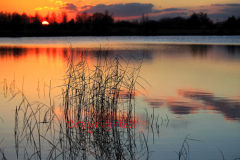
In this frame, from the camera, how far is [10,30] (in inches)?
3270

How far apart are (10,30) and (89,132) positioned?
85.7 m

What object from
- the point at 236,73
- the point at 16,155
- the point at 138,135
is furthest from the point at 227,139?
the point at 236,73

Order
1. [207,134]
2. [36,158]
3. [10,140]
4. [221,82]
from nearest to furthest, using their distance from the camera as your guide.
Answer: [36,158]
[10,140]
[207,134]
[221,82]

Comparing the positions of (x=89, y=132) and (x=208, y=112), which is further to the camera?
(x=208, y=112)

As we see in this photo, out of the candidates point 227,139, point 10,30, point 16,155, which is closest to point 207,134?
point 227,139

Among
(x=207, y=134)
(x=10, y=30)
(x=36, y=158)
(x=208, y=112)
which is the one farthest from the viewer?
(x=10, y=30)

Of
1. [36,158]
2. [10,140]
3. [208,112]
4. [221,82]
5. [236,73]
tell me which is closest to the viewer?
[36,158]

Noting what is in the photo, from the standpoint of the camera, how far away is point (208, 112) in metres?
6.31

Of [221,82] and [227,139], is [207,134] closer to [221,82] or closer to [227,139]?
[227,139]

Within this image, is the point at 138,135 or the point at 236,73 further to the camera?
the point at 236,73

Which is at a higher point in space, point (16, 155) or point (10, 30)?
point (10, 30)

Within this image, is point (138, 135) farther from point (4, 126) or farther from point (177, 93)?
point (177, 93)

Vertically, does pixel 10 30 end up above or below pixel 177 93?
above

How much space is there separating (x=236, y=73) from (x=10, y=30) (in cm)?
8077
